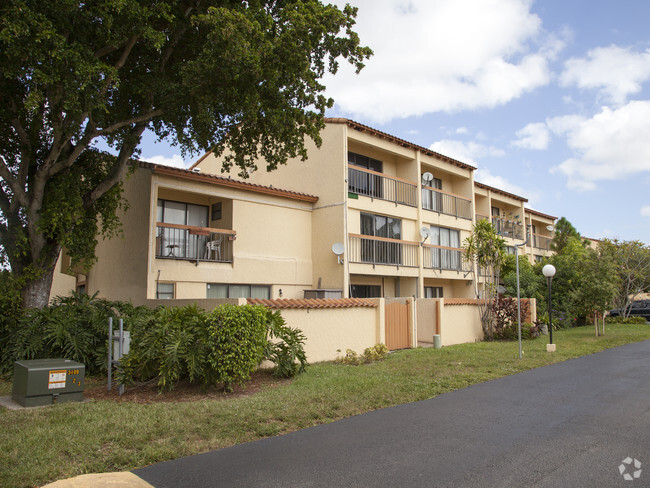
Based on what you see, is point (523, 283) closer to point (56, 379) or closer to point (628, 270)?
point (628, 270)

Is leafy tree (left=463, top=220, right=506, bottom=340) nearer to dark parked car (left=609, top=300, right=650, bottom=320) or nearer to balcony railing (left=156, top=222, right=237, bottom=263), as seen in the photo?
balcony railing (left=156, top=222, right=237, bottom=263)

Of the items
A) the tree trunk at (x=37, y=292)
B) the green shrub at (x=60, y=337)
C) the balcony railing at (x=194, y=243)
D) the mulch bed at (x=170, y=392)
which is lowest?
the mulch bed at (x=170, y=392)

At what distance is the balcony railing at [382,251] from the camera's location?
1931 cm

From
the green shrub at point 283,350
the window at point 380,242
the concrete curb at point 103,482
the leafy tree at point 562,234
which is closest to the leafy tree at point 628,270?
the leafy tree at point 562,234

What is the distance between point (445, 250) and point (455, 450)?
63.0ft

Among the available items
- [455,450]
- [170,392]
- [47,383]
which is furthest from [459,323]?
[47,383]

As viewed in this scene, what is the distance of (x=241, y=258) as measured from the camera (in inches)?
682

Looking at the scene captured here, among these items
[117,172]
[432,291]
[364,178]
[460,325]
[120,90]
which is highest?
[120,90]

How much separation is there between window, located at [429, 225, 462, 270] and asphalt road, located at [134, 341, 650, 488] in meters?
14.9

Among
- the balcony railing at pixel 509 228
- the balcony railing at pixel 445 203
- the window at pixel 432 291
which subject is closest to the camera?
the balcony railing at pixel 445 203

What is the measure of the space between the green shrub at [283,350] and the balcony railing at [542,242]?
101ft

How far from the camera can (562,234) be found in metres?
35.3

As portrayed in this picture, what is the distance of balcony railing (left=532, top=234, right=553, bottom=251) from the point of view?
3700cm

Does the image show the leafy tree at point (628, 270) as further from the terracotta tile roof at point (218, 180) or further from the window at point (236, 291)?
the window at point (236, 291)
